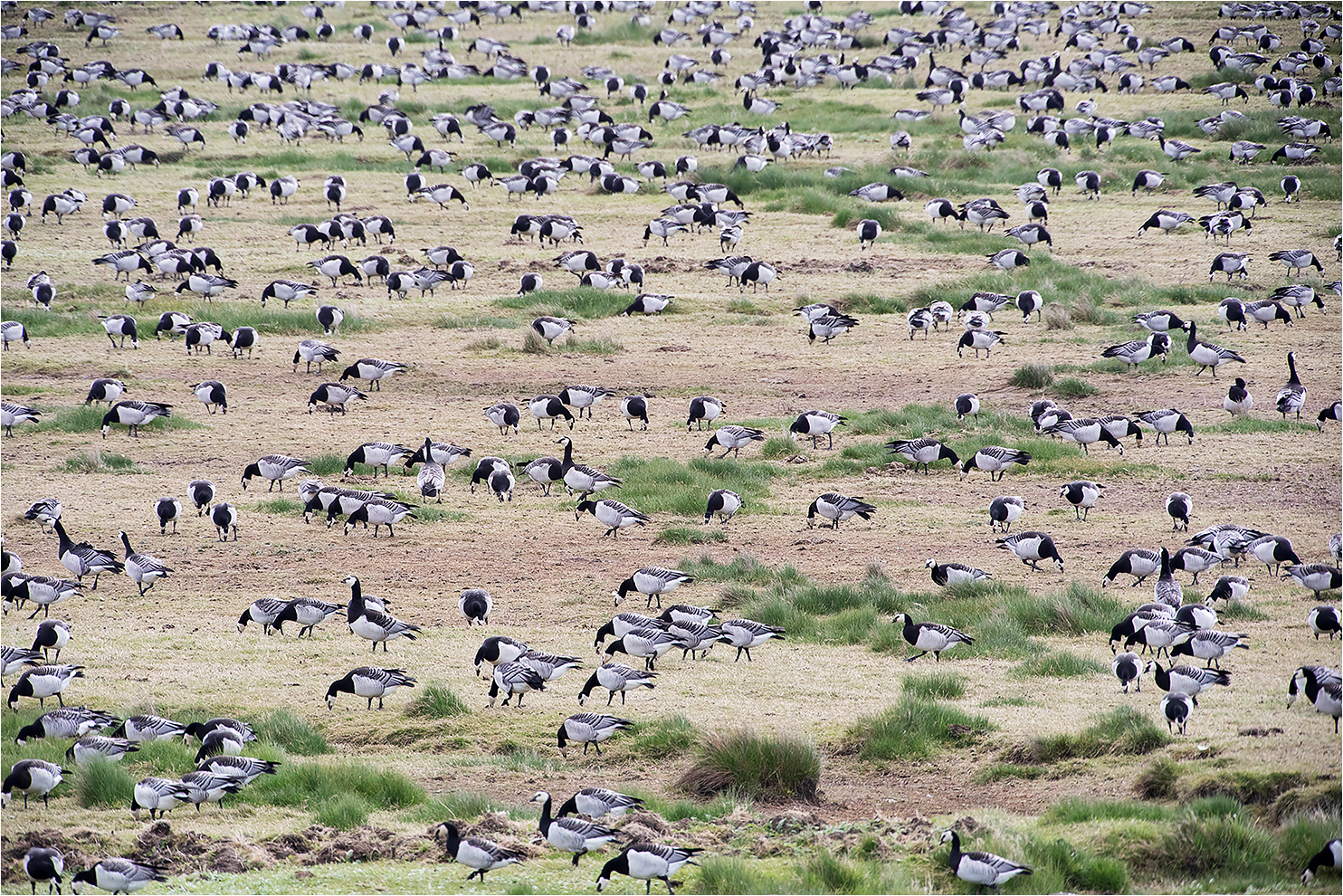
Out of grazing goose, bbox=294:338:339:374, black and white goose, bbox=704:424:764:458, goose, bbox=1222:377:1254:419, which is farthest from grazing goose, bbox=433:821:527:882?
grazing goose, bbox=294:338:339:374

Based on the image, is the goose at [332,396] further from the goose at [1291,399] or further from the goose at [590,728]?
the goose at [1291,399]

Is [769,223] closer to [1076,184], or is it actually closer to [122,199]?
[1076,184]

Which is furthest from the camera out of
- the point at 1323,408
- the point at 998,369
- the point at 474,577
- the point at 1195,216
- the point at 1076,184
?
the point at 1076,184

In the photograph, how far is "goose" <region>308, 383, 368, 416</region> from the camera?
68.7 ft

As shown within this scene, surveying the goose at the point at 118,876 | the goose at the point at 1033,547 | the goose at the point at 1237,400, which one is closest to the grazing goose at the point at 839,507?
the goose at the point at 1033,547

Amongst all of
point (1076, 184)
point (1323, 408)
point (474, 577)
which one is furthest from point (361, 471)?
A: point (1076, 184)

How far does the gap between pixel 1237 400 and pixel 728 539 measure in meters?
8.02

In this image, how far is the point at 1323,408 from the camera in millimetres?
19984

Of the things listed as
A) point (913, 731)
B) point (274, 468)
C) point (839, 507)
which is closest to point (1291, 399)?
point (839, 507)

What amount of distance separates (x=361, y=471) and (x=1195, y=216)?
67.4ft

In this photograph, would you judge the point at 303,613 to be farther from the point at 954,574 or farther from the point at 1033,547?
the point at 1033,547

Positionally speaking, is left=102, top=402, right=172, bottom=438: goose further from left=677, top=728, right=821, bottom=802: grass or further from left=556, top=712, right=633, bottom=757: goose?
left=677, top=728, right=821, bottom=802: grass

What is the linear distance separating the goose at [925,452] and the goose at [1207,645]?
6590mm

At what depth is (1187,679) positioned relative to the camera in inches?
441
